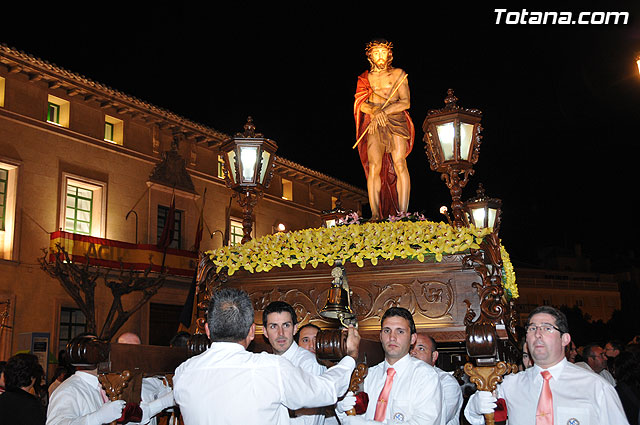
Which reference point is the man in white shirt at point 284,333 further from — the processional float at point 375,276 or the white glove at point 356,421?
the white glove at point 356,421

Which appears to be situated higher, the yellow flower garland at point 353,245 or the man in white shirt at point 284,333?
the yellow flower garland at point 353,245

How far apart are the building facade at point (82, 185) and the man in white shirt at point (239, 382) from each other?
16552 millimetres

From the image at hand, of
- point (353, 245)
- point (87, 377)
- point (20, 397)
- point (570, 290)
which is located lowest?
point (20, 397)

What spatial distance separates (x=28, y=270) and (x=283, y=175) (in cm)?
1385

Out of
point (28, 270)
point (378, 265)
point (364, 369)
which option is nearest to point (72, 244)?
point (28, 270)

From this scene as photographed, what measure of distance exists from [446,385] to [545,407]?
1.36m

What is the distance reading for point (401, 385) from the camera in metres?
4.43

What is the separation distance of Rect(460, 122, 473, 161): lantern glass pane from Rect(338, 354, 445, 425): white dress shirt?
311cm

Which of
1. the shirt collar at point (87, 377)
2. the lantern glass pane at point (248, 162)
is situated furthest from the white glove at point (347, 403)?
the lantern glass pane at point (248, 162)

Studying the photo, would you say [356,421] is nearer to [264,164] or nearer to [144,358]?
[144,358]

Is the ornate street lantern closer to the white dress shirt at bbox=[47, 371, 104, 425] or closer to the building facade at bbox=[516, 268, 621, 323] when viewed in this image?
the white dress shirt at bbox=[47, 371, 104, 425]

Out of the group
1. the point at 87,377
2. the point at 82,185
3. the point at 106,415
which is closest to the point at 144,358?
the point at 87,377

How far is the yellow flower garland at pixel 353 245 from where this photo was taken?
A: 5.59 meters

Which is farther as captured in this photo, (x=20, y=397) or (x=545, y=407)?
(x=20, y=397)
